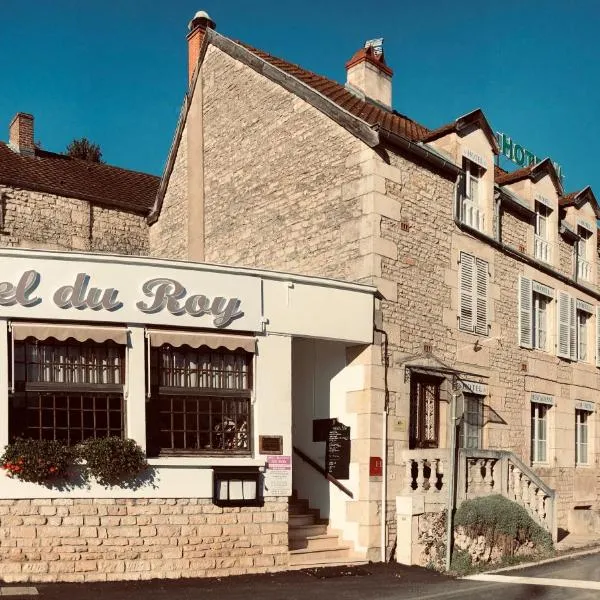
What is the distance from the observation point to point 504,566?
1257cm

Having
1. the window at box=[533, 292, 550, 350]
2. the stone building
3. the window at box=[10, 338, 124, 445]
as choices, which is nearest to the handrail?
the stone building

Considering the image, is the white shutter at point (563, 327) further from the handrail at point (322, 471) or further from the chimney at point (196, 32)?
the chimney at point (196, 32)

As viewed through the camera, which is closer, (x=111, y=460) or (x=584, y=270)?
(x=111, y=460)

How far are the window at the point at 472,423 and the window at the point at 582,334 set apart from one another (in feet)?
17.1

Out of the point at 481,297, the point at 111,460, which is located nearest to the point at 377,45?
the point at 481,297

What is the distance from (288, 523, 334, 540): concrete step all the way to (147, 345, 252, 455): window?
169cm

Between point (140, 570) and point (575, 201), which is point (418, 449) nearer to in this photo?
point (140, 570)

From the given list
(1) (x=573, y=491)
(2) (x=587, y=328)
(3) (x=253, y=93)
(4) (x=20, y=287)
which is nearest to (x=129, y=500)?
(4) (x=20, y=287)

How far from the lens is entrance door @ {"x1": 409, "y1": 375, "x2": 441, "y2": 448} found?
44.5 ft

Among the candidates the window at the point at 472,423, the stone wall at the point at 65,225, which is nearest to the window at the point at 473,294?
the window at the point at 472,423

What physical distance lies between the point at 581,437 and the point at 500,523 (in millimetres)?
7153

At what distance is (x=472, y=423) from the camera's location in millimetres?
15047

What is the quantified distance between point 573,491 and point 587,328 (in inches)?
153

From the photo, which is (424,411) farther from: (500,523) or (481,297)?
(481,297)
